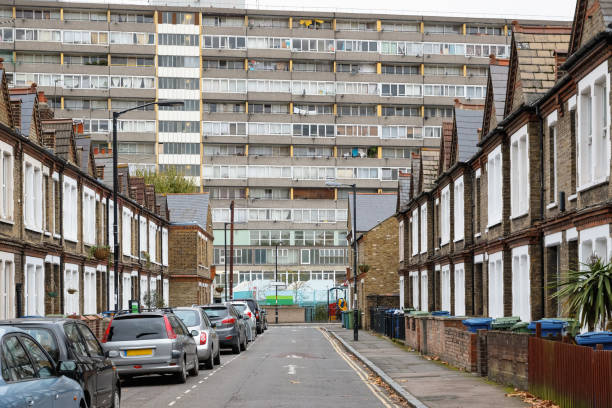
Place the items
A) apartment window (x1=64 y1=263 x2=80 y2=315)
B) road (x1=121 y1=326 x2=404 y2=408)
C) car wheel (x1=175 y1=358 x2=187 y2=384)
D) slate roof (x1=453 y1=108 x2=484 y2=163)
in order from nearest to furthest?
road (x1=121 y1=326 x2=404 y2=408)
car wheel (x1=175 y1=358 x2=187 y2=384)
slate roof (x1=453 y1=108 x2=484 y2=163)
apartment window (x1=64 y1=263 x2=80 y2=315)

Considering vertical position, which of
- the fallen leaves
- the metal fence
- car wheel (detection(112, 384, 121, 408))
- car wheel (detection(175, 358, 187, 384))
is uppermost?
the metal fence

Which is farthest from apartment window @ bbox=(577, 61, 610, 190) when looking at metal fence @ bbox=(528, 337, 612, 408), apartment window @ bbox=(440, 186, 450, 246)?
apartment window @ bbox=(440, 186, 450, 246)

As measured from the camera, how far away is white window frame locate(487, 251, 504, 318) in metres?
28.8

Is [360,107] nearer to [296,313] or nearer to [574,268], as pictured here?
[296,313]

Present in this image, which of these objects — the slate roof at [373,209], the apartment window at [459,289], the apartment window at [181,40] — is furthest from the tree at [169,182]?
the apartment window at [459,289]

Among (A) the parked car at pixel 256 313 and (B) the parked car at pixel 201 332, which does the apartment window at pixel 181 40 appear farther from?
(B) the parked car at pixel 201 332

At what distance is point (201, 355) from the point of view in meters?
26.2

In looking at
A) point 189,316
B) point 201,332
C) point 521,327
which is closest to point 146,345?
point 201,332

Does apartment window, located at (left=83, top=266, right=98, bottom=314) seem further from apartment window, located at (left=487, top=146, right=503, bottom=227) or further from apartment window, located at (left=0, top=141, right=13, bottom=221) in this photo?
apartment window, located at (left=487, top=146, right=503, bottom=227)

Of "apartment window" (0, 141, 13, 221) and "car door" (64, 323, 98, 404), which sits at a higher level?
"apartment window" (0, 141, 13, 221)

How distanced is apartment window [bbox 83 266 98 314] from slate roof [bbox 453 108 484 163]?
15948 millimetres

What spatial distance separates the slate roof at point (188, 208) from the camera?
7369cm

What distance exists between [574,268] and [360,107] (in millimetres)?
89718

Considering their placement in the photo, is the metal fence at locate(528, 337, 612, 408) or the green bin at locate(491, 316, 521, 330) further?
the green bin at locate(491, 316, 521, 330)
